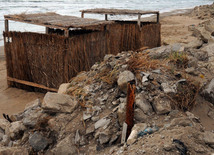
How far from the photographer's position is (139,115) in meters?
4.12

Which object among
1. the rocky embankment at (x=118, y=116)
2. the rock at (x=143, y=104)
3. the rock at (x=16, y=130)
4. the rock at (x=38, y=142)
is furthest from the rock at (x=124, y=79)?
the rock at (x=16, y=130)

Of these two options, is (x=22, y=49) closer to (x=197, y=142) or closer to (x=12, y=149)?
(x=12, y=149)

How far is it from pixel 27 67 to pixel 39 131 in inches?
133

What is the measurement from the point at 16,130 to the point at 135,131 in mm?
2095

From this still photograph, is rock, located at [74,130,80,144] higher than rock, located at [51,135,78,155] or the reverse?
higher

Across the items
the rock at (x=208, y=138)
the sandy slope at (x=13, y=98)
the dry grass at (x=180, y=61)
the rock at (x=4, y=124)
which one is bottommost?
the sandy slope at (x=13, y=98)

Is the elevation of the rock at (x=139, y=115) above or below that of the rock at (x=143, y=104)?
below

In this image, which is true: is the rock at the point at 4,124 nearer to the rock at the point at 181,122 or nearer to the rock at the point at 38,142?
the rock at the point at 38,142

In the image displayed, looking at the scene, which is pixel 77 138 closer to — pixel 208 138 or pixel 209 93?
pixel 208 138

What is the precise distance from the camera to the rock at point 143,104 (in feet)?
13.8

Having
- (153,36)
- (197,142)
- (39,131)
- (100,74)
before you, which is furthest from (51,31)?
(197,142)

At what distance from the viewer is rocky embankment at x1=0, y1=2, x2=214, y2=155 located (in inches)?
136

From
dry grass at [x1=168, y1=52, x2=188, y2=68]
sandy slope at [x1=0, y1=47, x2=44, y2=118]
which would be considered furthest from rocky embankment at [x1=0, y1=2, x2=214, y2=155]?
sandy slope at [x1=0, y1=47, x2=44, y2=118]

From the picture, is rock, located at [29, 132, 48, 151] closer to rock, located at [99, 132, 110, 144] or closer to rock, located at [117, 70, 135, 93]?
rock, located at [99, 132, 110, 144]
